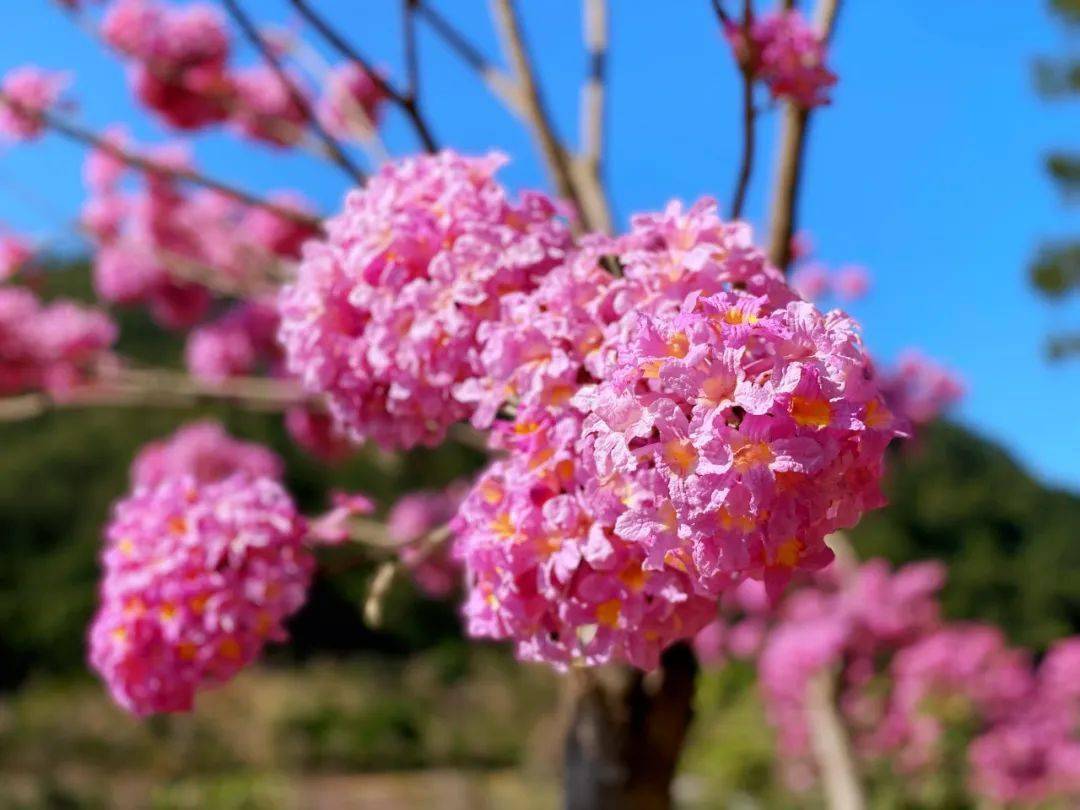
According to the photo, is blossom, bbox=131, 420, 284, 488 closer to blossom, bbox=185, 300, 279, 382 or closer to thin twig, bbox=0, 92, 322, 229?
blossom, bbox=185, 300, 279, 382

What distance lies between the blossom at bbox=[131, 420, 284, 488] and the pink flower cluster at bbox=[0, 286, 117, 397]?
14.6 inches

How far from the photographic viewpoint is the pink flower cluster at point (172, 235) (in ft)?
15.6

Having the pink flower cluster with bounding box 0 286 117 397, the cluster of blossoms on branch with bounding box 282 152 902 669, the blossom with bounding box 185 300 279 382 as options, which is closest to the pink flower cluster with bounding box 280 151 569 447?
the cluster of blossoms on branch with bounding box 282 152 902 669

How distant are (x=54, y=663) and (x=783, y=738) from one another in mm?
19147

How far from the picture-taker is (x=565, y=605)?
1.09 metres

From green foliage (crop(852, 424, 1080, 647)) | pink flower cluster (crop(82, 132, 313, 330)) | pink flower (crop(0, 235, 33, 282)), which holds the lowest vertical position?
pink flower (crop(0, 235, 33, 282))

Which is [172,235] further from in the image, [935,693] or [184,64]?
[935,693]

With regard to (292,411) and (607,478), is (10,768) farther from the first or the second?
(607,478)

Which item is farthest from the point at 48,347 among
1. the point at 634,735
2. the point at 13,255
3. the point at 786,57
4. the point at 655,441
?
the point at 655,441

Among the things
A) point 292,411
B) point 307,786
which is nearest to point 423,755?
point 307,786

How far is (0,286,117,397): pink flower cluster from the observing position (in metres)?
3.66

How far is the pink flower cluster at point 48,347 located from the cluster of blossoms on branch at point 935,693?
3.74m

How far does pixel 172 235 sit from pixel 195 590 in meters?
4.05

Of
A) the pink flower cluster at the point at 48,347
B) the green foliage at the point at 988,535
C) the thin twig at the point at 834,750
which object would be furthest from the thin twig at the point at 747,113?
the green foliage at the point at 988,535
